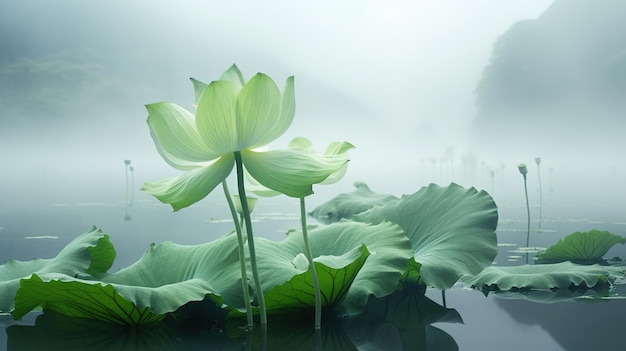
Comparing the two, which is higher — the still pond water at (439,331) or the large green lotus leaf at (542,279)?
the large green lotus leaf at (542,279)

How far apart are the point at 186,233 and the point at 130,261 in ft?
2.88

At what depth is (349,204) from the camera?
10.2ft

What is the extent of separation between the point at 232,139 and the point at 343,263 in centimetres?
25

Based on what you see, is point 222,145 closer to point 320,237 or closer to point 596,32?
point 320,237

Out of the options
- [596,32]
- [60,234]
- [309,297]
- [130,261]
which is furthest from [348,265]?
[596,32]

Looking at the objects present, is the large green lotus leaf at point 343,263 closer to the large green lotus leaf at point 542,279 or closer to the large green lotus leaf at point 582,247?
the large green lotus leaf at point 542,279

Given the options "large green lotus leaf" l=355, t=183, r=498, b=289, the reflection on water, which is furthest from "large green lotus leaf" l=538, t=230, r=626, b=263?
the reflection on water

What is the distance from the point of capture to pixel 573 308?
1.11m

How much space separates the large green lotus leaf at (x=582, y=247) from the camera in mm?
1599

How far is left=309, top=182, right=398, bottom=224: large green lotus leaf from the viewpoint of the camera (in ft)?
9.76

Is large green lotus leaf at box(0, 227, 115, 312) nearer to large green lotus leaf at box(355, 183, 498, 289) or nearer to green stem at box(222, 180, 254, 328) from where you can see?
green stem at box(222, 180, 254, 328)

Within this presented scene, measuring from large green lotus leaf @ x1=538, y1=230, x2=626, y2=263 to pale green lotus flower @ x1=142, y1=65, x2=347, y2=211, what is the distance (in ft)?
3.38

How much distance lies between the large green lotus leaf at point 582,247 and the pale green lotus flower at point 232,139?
103 cm

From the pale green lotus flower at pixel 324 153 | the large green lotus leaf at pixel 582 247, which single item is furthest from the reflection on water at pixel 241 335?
the large green lotus leaf at pixel 582 247
